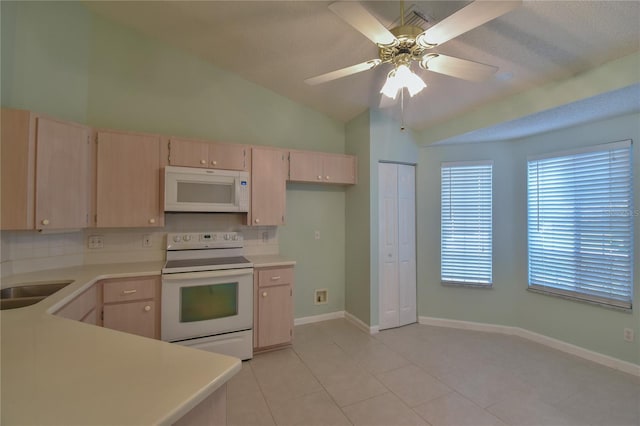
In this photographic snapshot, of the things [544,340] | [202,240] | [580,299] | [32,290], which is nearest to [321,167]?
[202,240]

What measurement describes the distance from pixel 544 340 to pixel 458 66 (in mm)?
3101

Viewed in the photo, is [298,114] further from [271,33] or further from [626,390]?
[626,390]

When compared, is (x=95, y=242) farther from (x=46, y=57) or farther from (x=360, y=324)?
(x=360, y=324)

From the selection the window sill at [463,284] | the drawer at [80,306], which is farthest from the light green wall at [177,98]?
the window sill at [463,284]

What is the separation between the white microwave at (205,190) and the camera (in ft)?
8.11

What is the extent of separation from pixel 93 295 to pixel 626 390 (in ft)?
14.1

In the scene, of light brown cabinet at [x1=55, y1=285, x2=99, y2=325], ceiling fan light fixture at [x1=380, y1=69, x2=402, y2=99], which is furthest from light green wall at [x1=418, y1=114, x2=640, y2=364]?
light brown cabinet at [x1=55, y1=285, x2=99, y2=325]

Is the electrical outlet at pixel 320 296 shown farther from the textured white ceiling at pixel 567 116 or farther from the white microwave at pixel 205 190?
the textured white ceiling at pixel 567 116

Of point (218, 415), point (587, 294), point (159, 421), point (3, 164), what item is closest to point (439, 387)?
point (587, 294)

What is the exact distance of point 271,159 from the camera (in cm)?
296

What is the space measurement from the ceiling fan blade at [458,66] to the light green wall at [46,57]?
299cm

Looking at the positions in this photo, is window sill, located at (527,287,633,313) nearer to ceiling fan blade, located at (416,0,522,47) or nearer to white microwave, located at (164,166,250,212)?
ceiling fan blade, located at (416,0,522,47)

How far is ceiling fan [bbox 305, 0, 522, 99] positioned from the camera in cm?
119

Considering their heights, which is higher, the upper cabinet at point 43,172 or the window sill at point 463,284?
the upper cabinet at point 43,172
